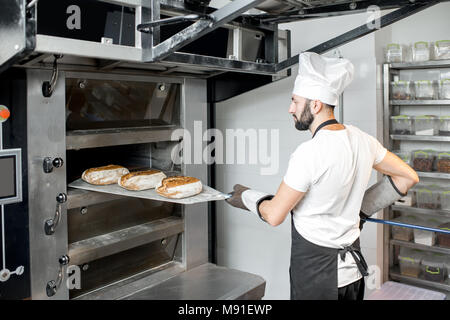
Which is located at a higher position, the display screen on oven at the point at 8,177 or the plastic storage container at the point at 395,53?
the plastic storage container at the point at 395,53

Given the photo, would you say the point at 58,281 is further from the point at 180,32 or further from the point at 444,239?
the point at 444,239

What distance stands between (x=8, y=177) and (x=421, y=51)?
2.65 metres

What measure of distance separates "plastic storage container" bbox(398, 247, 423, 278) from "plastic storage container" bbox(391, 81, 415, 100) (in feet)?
3.50

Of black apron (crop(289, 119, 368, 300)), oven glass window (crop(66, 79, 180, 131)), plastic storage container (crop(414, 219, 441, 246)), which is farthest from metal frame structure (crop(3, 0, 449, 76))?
plastic storage container (crop(414, 219, 441, 246))

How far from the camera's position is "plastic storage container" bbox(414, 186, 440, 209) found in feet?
9.79

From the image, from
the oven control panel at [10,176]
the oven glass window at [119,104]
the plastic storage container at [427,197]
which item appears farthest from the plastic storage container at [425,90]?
the oven control panel at [10,176]

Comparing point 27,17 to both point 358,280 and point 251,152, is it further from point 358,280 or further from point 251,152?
point 251,152

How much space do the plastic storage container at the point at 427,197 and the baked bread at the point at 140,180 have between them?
1.88m

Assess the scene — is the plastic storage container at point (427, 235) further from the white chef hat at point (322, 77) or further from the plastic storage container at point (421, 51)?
the white chef hat at point (322, 77)

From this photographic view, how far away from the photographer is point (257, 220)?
3098 mm

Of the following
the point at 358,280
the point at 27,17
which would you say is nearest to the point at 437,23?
the point at 358,280

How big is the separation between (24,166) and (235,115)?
5.74 feet

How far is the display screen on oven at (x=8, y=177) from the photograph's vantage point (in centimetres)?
151
